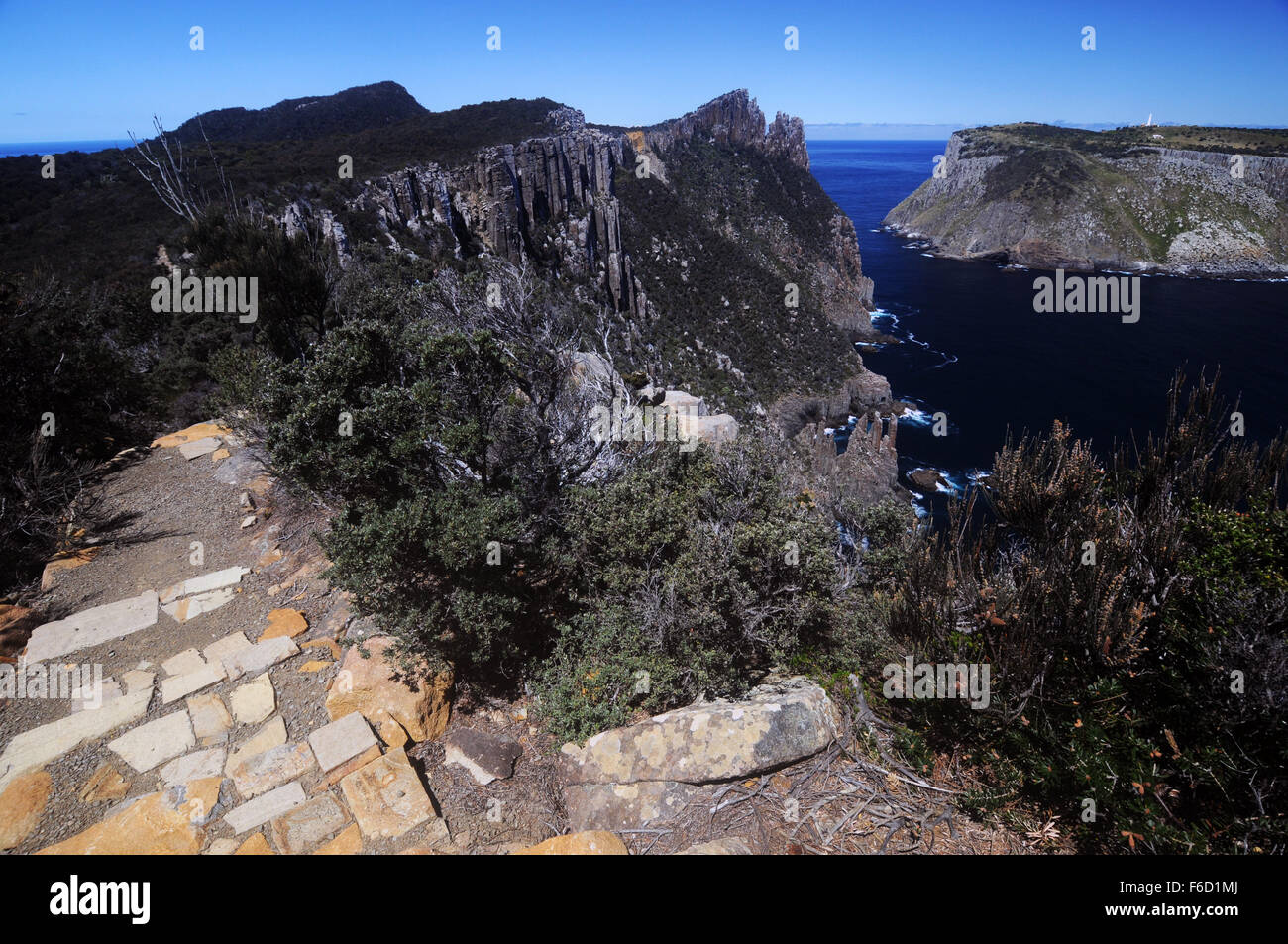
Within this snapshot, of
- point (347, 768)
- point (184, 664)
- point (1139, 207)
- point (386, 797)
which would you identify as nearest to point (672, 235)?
point (184, 664)

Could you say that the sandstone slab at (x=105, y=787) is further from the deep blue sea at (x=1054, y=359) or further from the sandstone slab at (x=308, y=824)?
the deep blue sea at (x=1054, y=359)

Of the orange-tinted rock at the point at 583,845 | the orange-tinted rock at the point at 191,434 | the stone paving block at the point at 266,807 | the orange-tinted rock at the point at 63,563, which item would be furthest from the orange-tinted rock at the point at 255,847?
the orange-tinted rock at the point at 191,434

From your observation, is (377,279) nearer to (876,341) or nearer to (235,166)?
(235,166)

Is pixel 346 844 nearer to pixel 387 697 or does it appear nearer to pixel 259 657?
pixel 387 697

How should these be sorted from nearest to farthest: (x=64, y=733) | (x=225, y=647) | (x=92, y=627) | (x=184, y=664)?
(x=64, y=733) < (x=184, y=664) < (x=225, y=647) < (x=92, y=627)

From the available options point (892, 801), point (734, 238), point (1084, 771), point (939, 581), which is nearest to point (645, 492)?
point (939, 581)

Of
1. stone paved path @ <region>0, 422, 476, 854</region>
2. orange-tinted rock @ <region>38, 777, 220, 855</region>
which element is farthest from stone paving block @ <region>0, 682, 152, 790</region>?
orange-tinted rock @ <region>38, 777, 220, 855</region>

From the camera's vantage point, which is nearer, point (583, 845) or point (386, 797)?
point (583, 845)
